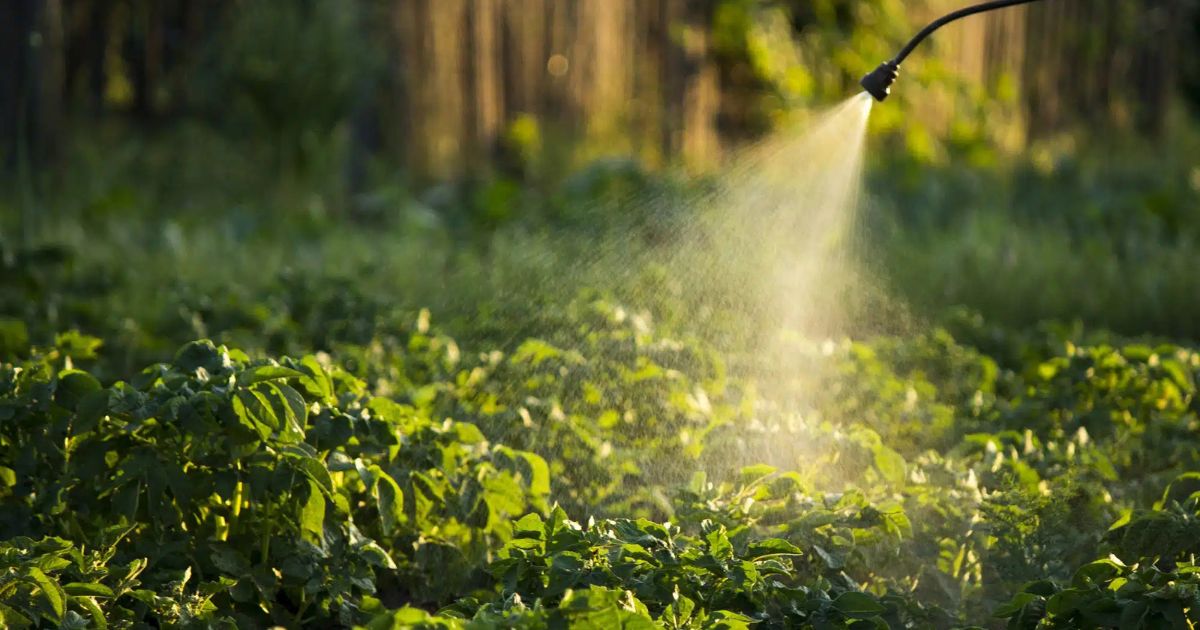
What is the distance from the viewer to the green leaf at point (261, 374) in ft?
7.89

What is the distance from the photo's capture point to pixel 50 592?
6.77 ft

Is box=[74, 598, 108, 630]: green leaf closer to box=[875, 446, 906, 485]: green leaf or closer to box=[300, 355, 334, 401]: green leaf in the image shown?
box=[300, 355, 334, 401]: green leaf

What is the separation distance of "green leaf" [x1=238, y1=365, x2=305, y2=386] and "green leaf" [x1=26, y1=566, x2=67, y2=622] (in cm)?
46

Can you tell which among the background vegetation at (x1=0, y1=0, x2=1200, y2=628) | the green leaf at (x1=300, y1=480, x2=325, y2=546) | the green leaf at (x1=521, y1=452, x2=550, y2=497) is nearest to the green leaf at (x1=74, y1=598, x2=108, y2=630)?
the background vegetation at (x1=0, y1=0, x2=1200, y2=628)

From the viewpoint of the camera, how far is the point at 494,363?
3496 mm

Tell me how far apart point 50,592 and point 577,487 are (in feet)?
4.18

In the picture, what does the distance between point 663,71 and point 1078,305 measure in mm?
3855

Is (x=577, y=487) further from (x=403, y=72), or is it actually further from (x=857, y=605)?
(x=403, y=72)

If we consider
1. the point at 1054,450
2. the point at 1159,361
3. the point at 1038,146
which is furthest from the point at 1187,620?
the point at 1038,146

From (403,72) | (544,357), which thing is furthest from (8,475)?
(403,72)

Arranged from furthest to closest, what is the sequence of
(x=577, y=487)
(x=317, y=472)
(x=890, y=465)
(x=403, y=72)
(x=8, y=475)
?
(x=403, y=72)
(x=577, y=487)
(x=890, y=465)
(x=8, y=475)
(x=317, y=472)

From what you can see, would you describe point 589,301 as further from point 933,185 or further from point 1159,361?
point 933,185

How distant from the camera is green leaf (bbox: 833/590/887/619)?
219 cm

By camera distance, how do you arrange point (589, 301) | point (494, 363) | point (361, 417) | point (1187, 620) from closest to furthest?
1. point (1187, 620)
2. point (361, 417)
3. point (494, 363)
4. point (589, 301)
